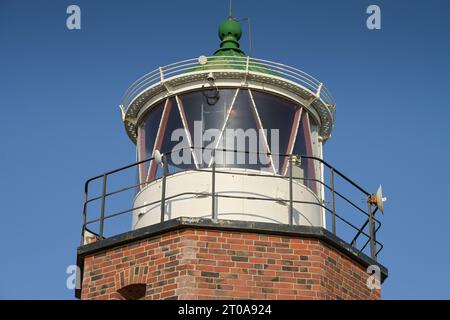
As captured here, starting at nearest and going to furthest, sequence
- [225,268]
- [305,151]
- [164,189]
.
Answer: [225,268] < [164,189] < [305,151]

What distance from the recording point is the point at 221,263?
1841cm

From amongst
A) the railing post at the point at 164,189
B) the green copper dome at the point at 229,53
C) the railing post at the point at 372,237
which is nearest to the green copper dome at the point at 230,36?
the green copper dome at the point at 229,53

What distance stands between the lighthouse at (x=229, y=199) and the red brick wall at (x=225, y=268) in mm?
15

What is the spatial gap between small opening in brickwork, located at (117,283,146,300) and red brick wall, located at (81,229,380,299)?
0.08 meters

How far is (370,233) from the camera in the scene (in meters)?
20.1

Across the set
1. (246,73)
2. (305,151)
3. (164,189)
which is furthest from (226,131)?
(164,189)

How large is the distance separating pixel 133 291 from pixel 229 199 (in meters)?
2.10

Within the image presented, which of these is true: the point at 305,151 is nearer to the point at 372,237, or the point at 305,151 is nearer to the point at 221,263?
the point at 372,237

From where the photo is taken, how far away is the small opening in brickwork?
18.8 meters

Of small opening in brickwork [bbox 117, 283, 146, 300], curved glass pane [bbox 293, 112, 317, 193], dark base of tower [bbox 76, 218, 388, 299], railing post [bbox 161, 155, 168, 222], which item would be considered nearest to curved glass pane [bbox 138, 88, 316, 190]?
curved glass pane [bbox 293, 112, 317, 193]

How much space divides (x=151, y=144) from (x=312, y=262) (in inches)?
155

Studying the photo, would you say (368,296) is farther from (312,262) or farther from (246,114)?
(246,114)

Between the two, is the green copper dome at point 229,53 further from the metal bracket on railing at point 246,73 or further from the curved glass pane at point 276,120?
the curved glass pane at point 276,120
